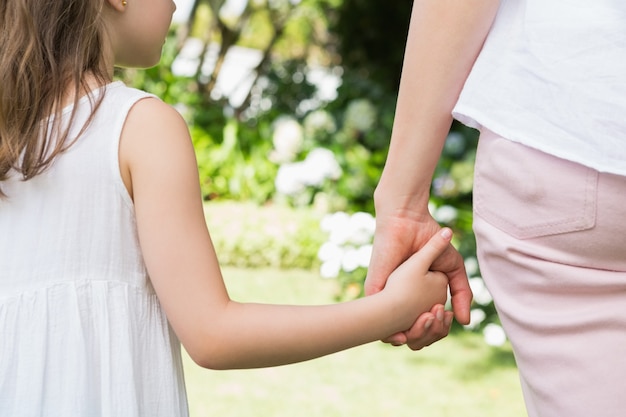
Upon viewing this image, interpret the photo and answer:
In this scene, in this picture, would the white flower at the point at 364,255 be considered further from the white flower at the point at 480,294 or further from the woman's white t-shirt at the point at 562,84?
the woman's white t-shirt at the point at 562,84

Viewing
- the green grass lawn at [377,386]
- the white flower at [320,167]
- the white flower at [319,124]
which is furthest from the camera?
the white flower at [319,124]

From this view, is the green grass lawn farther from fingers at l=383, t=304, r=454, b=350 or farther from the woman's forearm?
the woman's forearm

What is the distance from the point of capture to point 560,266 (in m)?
1.21

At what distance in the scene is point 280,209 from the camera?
6.84 metres

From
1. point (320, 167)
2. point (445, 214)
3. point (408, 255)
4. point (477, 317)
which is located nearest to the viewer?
point (408, 255)

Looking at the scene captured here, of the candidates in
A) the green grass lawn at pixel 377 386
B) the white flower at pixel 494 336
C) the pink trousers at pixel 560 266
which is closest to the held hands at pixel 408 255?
the pink trousers at pixel 560 266

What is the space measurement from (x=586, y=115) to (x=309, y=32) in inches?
352

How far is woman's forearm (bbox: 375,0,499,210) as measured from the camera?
136 cm

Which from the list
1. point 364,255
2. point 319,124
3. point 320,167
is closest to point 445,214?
point 364,255

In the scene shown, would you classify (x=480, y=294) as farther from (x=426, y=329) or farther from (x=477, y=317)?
(x=426, y=329)

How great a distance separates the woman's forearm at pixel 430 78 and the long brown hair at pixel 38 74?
0.52 m

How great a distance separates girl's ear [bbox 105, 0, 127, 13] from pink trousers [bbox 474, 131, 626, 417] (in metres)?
0.64

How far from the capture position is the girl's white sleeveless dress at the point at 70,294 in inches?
54.4

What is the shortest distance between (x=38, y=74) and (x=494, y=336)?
3.96 meters
